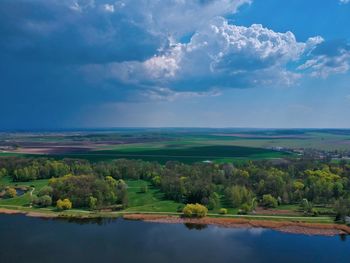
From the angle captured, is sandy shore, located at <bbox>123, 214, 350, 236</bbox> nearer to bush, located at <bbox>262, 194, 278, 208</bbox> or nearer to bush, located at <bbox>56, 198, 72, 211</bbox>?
bush, located at <bbox>262, 194, 278, 208</bbox>

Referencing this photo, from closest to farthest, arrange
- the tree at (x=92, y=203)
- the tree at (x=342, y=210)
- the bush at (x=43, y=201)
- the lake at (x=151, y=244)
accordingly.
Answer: the lake at (x=151, y=244)
the tree at (x=342, y=210)
the tree at (x=92, y=203)
the bush at (x=43, y=201)

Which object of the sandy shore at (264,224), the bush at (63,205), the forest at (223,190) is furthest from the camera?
the forest at (223,190)

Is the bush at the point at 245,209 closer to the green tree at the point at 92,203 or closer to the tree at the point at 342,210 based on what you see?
the tree at the point at 342,210

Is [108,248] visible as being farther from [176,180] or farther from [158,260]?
[176,180]

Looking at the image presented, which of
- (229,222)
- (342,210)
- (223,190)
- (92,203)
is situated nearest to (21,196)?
(92,203)

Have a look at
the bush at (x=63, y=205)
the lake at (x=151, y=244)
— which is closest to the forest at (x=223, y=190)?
the bush at (x=63, y=205)

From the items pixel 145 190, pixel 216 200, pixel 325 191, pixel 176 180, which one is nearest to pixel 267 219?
pixel 216 200

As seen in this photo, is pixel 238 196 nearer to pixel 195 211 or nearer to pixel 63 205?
pixel 195 211
